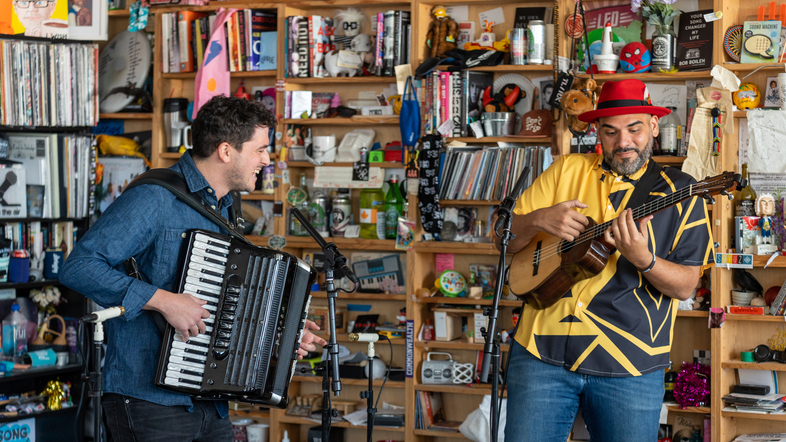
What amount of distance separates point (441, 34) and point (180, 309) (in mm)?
2354

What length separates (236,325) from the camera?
2133 mm

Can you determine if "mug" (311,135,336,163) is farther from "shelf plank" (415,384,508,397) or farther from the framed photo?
the framed photo

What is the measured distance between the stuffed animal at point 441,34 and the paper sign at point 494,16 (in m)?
0.20

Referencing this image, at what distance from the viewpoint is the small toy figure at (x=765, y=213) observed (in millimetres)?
3396

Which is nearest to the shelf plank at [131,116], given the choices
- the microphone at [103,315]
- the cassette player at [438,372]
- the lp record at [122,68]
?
the lp record at [122,68]

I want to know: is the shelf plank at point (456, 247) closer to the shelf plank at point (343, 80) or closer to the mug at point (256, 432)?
the shelf plank at point (343, 80)

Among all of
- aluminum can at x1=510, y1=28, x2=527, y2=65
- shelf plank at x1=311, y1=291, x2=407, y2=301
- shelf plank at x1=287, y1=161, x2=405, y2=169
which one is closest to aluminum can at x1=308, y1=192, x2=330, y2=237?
shelf plank at x1=287, y1=161, x2=405, y2=169

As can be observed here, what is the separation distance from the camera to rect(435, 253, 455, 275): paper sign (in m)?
4.07

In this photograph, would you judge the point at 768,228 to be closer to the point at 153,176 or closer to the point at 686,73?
the point at 686,73

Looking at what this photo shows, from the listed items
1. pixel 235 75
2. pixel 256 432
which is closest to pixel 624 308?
pixel 256 432

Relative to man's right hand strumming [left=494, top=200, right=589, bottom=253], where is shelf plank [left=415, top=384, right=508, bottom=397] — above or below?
below

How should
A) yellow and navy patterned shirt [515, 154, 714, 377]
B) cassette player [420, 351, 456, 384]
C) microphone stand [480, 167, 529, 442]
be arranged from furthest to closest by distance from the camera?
cassette player [420, 351, 456, 384] → microphone stand [480, 167, 529, 442] → yellow and navy patterned shirt [515, 154, 714, 377]

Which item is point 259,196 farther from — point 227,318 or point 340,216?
point 227,318

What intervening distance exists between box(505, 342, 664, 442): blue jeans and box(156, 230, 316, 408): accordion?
742 millimetres
